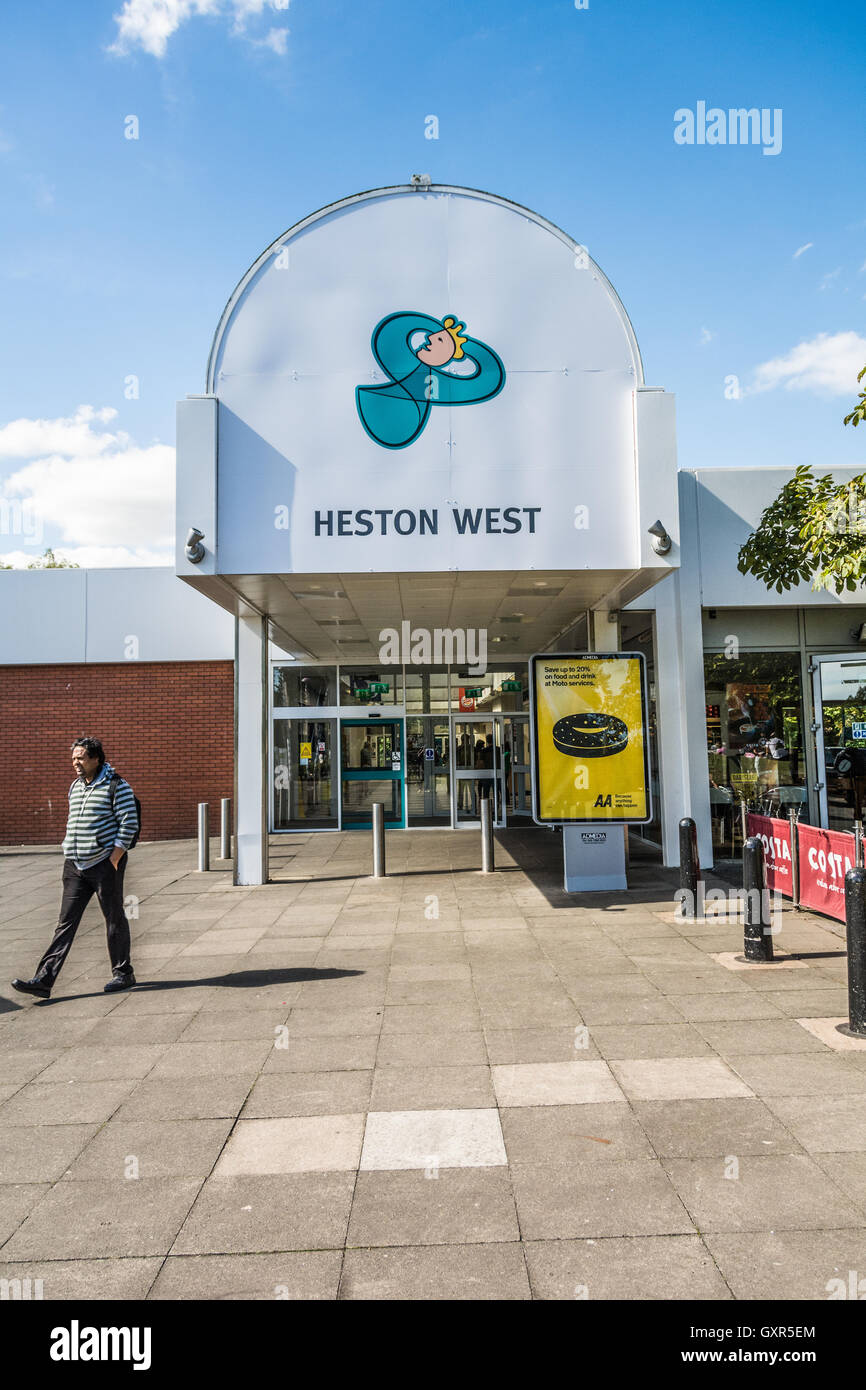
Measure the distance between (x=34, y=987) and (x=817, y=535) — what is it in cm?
749

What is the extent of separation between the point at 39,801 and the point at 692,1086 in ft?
A: 50.3

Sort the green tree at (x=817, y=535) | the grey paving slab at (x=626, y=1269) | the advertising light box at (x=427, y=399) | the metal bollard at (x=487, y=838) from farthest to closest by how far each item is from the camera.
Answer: the metal bollard at (x=487, y=838), the advertising light box at (x=427, y=399), the green tree at (x=817, y=535), the grey paving slab at (x=626, y=1269)

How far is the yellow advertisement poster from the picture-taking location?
33.8 ft

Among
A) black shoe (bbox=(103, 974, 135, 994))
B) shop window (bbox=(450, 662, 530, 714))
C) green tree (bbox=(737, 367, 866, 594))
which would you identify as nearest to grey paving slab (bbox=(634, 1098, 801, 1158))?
black shoe (bbox=(103, 974, 135, 994))

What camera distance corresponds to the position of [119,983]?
269 inches

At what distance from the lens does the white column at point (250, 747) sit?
11359mm

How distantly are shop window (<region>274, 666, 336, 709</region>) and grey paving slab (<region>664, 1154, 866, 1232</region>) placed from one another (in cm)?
1457

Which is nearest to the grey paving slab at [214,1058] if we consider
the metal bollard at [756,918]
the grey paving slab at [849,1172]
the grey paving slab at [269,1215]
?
the grey paving slab at [269,1215]

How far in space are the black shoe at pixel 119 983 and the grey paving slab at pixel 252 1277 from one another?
12.6ft

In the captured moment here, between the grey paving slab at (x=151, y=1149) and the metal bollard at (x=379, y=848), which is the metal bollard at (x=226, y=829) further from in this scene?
the grey paving slab at (x=151, y=1149)

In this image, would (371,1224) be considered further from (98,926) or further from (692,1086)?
(98,926)

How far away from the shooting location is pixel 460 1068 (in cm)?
505
